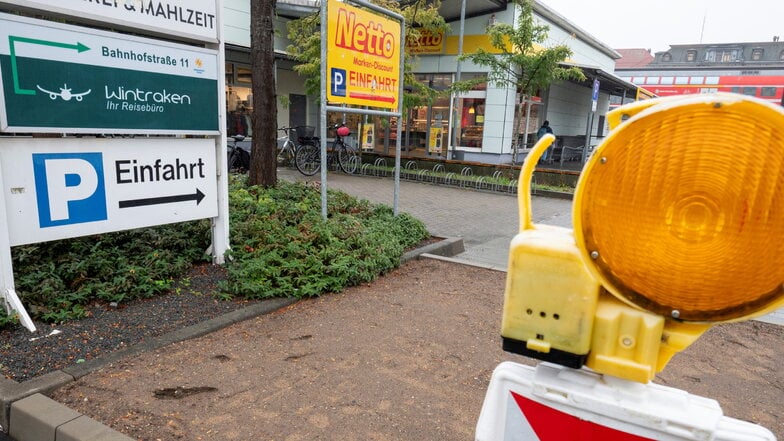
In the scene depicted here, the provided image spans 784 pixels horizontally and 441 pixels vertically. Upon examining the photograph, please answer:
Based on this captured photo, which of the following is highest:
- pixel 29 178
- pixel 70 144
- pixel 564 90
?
pixel 564 90

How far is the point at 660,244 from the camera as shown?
107 cm

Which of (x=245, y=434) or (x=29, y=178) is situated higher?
(x=29, y=178)

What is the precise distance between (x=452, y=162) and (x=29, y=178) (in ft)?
38.3

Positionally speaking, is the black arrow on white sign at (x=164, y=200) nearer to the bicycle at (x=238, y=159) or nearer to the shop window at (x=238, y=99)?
the bicycle at (x=238, y=159)

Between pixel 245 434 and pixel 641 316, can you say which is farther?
pixel 245 434

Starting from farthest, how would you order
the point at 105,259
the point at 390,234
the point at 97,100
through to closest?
the point at 390,234 < the point at 105,259 < the point at 97,100

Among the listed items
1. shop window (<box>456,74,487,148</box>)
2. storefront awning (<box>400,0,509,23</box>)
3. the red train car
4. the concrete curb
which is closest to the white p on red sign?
the concrete curb

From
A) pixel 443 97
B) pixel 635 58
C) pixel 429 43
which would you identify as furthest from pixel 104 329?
pixel 635 58

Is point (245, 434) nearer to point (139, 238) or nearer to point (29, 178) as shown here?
point (29, 178)

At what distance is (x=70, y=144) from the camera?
3.90 m

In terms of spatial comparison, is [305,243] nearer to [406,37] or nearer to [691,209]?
[691,209]

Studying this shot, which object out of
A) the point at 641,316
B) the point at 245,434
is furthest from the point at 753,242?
the point at 245,434

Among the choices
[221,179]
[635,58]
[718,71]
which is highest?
[635,58]

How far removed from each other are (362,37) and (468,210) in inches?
185
